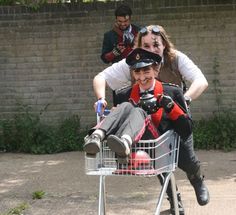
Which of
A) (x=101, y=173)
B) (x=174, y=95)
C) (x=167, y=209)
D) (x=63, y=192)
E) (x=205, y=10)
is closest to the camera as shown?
(x=101, y=173)

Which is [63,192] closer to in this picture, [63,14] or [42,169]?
[42,169]

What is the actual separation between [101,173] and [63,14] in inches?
199

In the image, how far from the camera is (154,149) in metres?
3.85

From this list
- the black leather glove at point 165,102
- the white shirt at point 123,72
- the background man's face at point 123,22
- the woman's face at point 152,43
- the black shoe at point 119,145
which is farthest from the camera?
the background man's face at point 123,22

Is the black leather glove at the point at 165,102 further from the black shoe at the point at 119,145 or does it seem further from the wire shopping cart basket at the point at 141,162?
the black shoe at the point at 119,145

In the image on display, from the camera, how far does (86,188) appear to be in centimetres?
628

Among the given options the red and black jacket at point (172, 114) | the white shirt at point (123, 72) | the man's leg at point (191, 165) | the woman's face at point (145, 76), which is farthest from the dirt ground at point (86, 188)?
the woman's face at point (145, 76)

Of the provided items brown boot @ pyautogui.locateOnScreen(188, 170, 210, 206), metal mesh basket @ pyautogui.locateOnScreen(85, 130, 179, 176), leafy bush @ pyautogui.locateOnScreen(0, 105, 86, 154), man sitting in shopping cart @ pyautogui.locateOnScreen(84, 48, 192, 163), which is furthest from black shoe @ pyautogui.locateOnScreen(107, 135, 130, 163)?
leafy bush @ pyautogui.locateOnScreen(0, 105, 86, 154)

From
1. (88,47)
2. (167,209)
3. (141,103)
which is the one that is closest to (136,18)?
(88,47)

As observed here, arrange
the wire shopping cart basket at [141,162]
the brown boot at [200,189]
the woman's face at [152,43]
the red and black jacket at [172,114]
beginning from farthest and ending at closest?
the brown boot at [200,189]
the woman's face at [152,43]
the red and black jacket at [172,114]
the wire shopping cart basket at [141,162]

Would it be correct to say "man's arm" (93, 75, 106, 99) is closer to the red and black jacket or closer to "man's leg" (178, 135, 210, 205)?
the red and black jacket

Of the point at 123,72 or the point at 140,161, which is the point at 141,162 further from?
the point at 123,72

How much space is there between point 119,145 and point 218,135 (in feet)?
15.1

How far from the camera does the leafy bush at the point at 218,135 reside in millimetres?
7961
